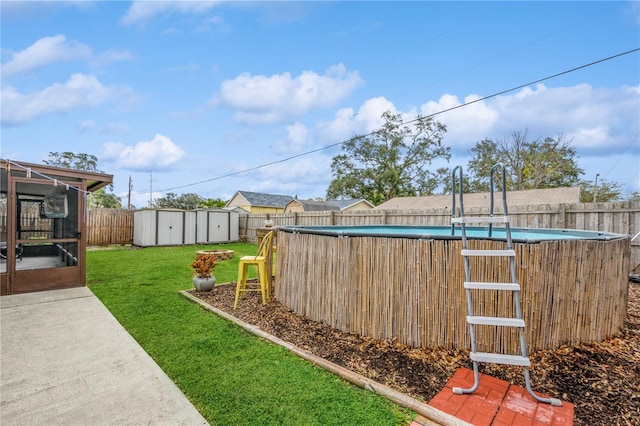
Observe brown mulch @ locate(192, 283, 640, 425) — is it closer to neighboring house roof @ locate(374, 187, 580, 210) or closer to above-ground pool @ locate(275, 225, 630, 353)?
above-ground pool @ locate(275, 225, 630, 353)

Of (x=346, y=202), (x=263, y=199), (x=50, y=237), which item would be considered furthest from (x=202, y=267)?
(x=263, y=199)

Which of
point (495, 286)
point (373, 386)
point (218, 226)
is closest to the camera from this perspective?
point (373, 386)

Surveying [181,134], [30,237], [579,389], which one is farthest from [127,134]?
[579,389]

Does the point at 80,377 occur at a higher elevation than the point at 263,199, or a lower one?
lower

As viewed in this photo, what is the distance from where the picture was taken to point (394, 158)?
22781 millimetres

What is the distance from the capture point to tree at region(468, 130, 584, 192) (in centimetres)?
1817

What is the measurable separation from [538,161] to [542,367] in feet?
66.5

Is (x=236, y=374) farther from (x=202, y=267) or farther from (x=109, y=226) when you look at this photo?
(x=109, y=226)

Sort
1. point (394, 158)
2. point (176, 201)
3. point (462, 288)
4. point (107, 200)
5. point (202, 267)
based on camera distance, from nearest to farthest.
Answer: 1. point (462, 288)
2. point (202, 267)
3. point (394, 158)
4. point (107, 200)
5. point (176, 201)

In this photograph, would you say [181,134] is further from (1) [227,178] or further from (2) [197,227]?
(1) [227,178]

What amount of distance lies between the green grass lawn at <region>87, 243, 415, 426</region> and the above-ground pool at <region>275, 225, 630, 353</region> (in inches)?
34.1

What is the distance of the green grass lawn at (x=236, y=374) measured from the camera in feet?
Answer: 6.40

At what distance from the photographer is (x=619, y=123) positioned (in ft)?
43.4

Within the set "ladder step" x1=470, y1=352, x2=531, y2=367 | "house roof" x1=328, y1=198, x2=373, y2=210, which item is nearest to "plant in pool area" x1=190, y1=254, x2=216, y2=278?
"ladder step" x1=470, y1=352, x2=531, y2=367
